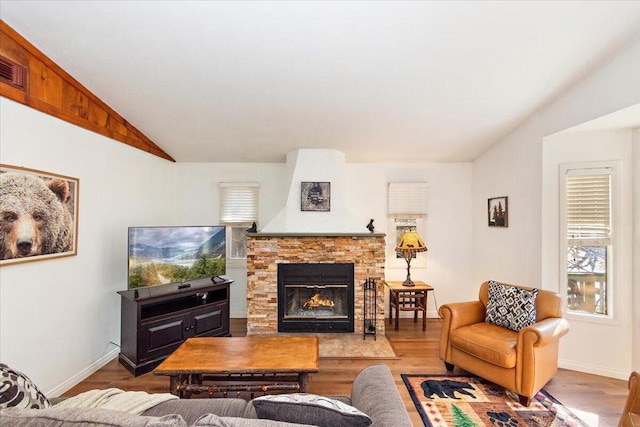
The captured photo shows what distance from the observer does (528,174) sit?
348cm

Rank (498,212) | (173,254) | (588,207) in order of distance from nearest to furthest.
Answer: (588,207) < (173,254) < (498,212)

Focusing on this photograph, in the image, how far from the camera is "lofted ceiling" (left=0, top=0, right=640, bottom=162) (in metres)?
2.04

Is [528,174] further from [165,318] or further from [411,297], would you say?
[165,318]

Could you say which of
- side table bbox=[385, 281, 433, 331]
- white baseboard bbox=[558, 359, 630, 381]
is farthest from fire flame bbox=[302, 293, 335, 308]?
white baseboard bbox=[558, 359, 630, 381]

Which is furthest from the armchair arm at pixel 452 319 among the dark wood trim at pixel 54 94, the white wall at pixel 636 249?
the dark wood trim at pixel 54 94

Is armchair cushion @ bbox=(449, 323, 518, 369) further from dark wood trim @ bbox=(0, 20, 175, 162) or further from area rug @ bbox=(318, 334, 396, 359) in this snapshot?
dark wood trim @ bbox=(0, 20, 175, 162)

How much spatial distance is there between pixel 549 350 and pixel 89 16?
4330 mm

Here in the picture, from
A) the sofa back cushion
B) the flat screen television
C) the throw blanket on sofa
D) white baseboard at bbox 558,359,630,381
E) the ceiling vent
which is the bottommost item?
white baseboard at bbox 558,359,630,381

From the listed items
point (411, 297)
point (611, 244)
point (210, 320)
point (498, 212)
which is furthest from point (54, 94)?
point (611, 244)

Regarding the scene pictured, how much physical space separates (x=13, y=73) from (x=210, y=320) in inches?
111

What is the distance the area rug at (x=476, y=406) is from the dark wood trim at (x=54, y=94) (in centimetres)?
384

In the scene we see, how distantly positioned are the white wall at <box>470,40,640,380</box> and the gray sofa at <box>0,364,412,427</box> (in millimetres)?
2734

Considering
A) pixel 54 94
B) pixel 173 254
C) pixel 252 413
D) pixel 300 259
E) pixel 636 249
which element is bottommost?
pixel 252 413

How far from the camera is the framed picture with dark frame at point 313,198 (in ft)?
13.5
